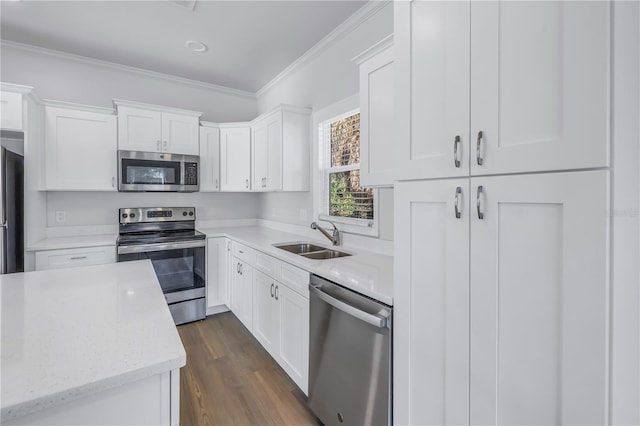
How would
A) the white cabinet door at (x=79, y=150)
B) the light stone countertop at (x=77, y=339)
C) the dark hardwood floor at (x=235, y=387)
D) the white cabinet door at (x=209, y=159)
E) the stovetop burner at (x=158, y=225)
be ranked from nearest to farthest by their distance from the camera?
the light stone countertop at (x=77, y=339)
the dark hardwood floor at (x=235, y=387)
the white cabinet door at (x=79, y=150)
the stovetop burner at (x=158, y=225)
the white cabinet door at (x=209, y=159)

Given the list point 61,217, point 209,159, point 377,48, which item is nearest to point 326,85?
point 377,48

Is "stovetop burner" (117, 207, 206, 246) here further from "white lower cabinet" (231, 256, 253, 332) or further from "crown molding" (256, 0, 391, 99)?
"crown molding" (256, 0, 391, 99)

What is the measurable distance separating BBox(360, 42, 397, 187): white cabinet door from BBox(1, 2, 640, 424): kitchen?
0.02m

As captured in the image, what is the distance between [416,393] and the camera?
3.87 ft

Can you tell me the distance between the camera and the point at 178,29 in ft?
8.64

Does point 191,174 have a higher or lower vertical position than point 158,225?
higher

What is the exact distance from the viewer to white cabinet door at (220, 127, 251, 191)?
3.63m

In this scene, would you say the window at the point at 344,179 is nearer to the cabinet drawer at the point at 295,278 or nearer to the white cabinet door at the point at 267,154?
the white cabinet door at the point at 267,154

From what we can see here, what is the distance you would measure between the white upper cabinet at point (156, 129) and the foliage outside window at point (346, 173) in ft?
5.53

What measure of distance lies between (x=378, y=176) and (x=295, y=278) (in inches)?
33.8

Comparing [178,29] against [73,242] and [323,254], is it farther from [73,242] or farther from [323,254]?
[323,254]

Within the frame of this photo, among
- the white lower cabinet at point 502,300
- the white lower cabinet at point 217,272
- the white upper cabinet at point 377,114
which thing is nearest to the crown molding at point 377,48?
the white upper cabinet at point 377,114

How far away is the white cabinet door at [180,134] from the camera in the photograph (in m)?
3.32

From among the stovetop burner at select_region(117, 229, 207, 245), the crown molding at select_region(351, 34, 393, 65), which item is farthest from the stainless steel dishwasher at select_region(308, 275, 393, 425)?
the stovetop burner at select_region(117, 229, 207, 245)
